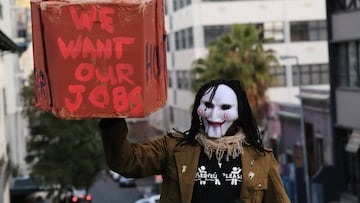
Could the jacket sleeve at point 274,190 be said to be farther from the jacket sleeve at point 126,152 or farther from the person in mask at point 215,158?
the jacket sleeve at point 126,152

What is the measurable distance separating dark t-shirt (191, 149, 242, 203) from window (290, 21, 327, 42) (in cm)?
4174

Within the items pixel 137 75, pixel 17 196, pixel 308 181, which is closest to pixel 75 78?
pixel 137 75

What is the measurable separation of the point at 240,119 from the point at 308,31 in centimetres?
4219

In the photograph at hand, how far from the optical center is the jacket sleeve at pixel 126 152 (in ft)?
12.6

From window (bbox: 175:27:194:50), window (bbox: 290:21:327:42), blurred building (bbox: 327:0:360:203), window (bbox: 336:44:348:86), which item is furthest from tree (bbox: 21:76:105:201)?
window (bbox: 290:21:327:42)

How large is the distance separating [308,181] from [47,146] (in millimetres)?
10141

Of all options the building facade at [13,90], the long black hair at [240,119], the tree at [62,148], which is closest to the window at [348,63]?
the tree at [62,148]

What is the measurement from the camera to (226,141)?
4.35 metres

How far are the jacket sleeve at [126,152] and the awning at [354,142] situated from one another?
70.5ft

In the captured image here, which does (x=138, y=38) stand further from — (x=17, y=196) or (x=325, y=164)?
(x=17, y=196)

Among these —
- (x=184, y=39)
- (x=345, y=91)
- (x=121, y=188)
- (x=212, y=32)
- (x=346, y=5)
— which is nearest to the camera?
(x=346, y=5)

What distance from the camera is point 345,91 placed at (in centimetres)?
2686

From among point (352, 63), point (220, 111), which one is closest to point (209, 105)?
point (220, 111)

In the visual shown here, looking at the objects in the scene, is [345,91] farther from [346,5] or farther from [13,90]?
[13,90]
